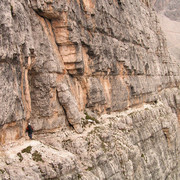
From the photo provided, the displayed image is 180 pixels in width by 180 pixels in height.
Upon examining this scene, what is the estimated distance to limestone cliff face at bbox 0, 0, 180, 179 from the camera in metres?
19.2

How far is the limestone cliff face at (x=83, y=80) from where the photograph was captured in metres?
19.2

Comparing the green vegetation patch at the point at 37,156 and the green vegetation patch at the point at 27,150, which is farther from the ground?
the green vegetation patch at the point at 27,150

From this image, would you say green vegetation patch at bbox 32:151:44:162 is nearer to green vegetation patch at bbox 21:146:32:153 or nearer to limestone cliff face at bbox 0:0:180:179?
green vegetation patch at bbox 21:146:32:153

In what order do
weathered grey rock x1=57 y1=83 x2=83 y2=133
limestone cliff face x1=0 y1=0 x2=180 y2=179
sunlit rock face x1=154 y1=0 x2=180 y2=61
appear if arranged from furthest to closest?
sunlit rock face x1=154 y1=0 x2=180 y2=61 < weathered grey rock x1=57 y1=83 x2=83 y2=133 < limestone cliff face x1=0 y1=0 x2=180 y2=179

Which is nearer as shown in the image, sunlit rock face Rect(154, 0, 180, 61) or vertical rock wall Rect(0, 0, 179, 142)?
vertical rock wall Rect(0, 0, 179, 142)

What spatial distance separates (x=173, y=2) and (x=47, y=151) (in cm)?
17520

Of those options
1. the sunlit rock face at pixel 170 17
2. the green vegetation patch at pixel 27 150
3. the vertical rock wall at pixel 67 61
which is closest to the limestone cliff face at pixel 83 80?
the vertical rock wall at pixel 67 61

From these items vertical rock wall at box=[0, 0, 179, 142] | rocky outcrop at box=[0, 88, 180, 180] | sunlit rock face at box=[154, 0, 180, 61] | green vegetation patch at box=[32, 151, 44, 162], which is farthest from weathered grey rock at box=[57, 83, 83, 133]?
sunlit rock face at box=[154, 0, 180, 61]

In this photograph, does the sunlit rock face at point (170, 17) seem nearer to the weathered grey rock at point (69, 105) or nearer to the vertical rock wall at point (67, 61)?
the vertical rock wall at point (67, 61)

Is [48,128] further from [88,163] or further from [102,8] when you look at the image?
[102,8]

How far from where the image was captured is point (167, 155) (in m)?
45.5

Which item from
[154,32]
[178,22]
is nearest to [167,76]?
[154,32]

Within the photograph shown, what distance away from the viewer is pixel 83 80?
30.9 m

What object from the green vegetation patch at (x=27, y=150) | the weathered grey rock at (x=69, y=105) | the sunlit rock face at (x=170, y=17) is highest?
the sunlit rock face at (x=170, y=17)
